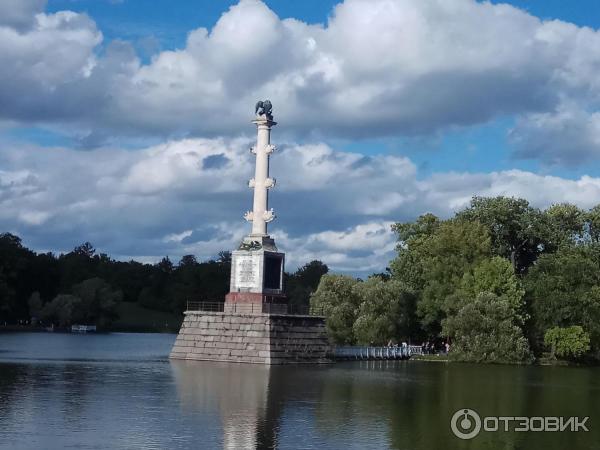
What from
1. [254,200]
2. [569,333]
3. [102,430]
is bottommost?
[102,430]

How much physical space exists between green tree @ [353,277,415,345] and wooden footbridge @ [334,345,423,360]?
204 centimetres

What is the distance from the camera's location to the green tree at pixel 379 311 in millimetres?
77688

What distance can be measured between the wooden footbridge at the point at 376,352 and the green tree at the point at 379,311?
6.71 feet

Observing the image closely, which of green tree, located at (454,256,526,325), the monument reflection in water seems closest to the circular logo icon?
the monument reflection in water

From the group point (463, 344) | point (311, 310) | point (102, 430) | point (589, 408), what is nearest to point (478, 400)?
point (589, 408)

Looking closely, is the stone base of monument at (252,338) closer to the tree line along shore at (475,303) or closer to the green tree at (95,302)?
the tree line along shore at (475,303)

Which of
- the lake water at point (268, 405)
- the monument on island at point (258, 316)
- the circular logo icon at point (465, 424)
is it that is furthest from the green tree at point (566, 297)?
the circular logo icon at point (465, 424)

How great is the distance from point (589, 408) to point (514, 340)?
110ft

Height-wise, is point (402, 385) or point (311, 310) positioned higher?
point (311, 310)

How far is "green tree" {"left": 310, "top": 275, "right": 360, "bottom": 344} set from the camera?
258ft

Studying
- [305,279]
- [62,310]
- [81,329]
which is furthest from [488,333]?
[305,279]

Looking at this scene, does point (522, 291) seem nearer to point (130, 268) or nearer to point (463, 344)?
point (463, 344)

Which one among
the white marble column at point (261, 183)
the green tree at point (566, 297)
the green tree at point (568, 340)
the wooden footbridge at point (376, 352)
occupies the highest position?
the white marble column at point (261, 183)

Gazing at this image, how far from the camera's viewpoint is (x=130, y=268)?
7510 inches
